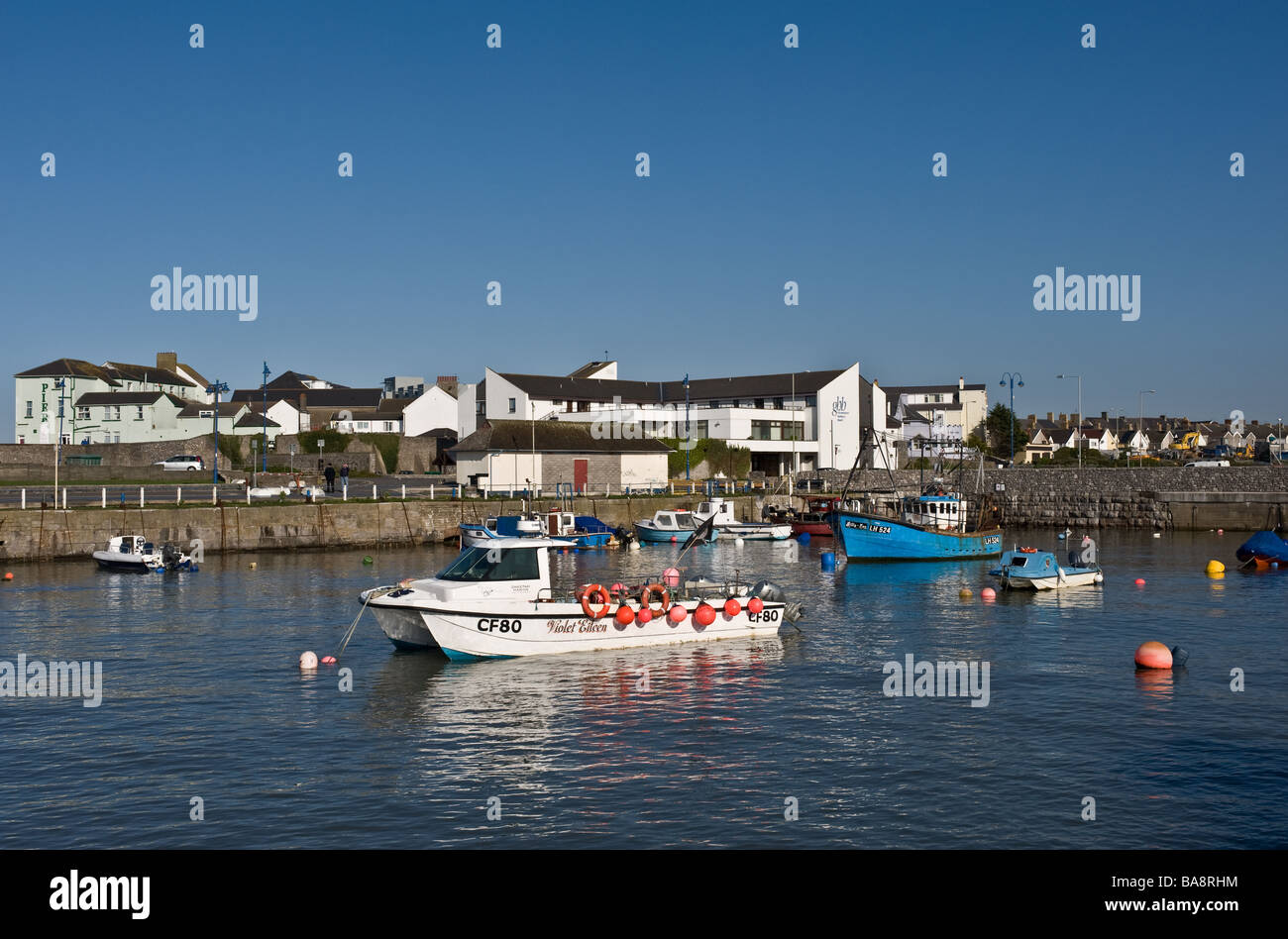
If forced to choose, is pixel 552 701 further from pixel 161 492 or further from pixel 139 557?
pixel 161 492

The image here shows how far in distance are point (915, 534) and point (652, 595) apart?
Result: 102ft

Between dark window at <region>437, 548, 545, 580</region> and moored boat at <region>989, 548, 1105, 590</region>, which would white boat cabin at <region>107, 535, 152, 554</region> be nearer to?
dark window at <region>437, 548, 545, 580</region>

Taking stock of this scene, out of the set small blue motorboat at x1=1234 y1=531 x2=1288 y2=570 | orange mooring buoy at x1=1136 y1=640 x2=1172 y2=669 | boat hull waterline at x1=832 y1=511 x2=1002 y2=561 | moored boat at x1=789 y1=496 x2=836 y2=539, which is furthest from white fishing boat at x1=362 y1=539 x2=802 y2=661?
moored boat at x1=789 y1=496 x2=836 y2=539

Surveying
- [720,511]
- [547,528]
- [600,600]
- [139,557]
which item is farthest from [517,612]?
[720,511]

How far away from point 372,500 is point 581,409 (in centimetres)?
4542

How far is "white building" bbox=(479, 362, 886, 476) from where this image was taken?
4218 inches

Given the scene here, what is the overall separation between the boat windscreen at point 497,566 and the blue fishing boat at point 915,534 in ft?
106

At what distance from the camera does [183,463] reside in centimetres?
8825

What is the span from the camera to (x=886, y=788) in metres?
18.0

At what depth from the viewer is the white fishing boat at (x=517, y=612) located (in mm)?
27250

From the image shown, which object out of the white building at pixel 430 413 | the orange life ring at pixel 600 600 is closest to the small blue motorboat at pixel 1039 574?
the orange life ring at pixel 600 600
